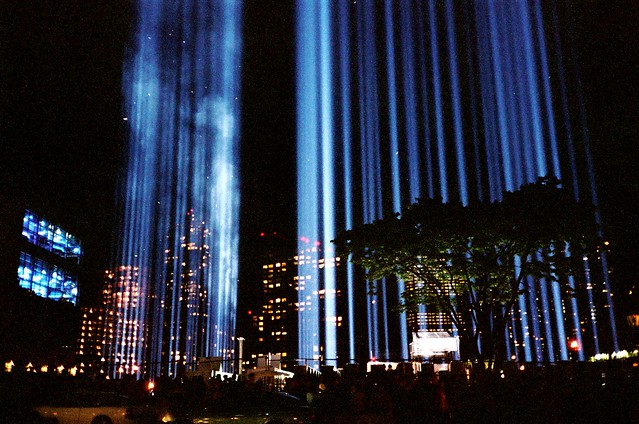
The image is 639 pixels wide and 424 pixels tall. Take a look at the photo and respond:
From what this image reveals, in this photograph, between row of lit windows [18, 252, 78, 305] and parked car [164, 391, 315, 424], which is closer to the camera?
parked car [164, 391, 315, 424]

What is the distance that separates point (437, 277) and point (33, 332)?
141 ft

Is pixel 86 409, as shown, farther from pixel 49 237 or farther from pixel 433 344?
pixel 49 237

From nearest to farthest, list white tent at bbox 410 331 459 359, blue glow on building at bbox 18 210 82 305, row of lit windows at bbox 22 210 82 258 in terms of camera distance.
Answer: white tent at bbox 410 331 459 359 < blue glow on building at bbox 18 210 82 305 < row of lit windows at bbox 22 210 82 258

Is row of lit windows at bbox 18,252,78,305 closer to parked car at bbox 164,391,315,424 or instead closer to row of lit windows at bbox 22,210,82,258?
row of lit windows at bbox 22,210,82,258

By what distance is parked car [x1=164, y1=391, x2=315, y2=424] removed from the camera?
10133mm

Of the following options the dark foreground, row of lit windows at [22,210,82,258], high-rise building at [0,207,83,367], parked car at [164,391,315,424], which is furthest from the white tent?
row of lit windows at [22,210,82,258]

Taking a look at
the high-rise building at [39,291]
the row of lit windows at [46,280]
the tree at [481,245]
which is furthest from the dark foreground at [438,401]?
the row of lit windows at [46,280]

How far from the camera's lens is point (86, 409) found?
511 inches

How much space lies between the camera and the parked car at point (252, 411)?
10.1 m

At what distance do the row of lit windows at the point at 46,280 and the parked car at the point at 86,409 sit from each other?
39413 millimetres

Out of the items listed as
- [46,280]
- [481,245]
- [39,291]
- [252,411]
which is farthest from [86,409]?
[46,280]

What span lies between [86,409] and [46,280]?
44.6 metres

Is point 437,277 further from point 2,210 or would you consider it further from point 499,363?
point 2,210

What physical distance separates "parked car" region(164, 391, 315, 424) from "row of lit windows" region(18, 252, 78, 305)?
143 feet
